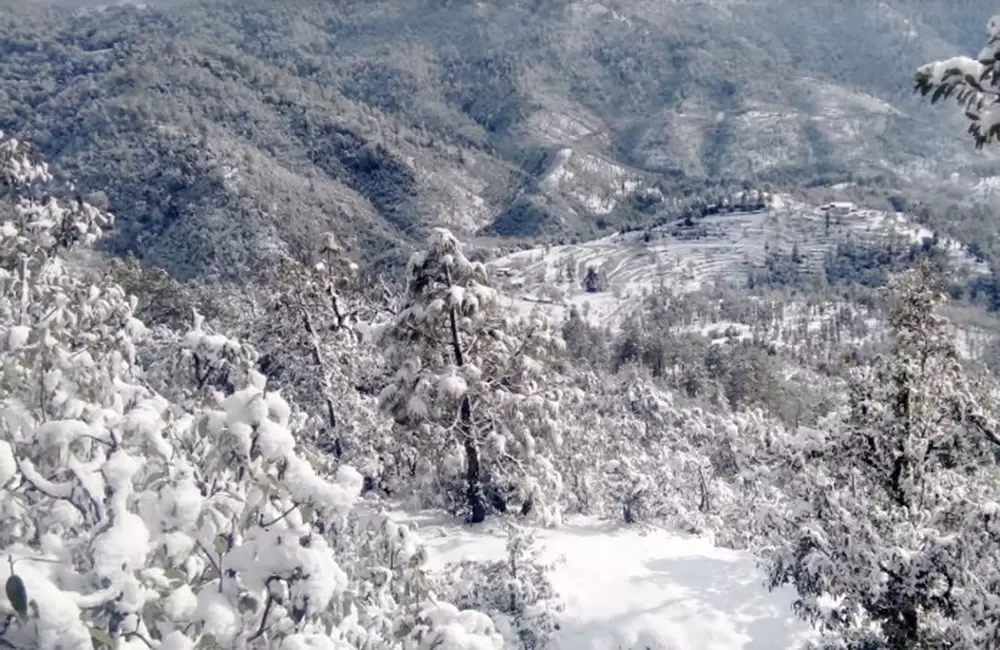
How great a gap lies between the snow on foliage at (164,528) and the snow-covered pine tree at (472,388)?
1073 cm

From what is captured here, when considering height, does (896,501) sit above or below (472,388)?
above

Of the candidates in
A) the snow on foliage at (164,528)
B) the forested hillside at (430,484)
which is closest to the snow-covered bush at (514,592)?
the forested hillside at (430,484)

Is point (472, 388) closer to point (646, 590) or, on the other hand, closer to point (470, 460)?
point (470, 460)

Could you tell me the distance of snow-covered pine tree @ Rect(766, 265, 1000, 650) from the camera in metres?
10.1

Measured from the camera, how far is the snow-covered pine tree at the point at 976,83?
14.0 ft

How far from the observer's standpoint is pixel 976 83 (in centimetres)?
430

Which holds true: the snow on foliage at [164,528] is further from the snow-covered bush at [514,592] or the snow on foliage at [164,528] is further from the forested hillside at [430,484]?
the snow-covered bush at [514,592]

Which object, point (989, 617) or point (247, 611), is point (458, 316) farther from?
point (247, 611)

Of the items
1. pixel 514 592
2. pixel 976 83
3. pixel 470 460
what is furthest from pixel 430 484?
pixel 976 83

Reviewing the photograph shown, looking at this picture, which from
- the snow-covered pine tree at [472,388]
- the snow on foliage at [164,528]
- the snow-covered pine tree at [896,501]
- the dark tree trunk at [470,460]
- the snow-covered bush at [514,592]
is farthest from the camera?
the dark tree trunk at [470,460]

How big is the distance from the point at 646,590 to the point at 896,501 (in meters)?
4.12

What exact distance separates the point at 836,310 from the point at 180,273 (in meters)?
141

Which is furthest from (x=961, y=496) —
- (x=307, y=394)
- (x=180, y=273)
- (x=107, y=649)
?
(x=180, y=273)

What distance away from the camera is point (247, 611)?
412 centimetres
